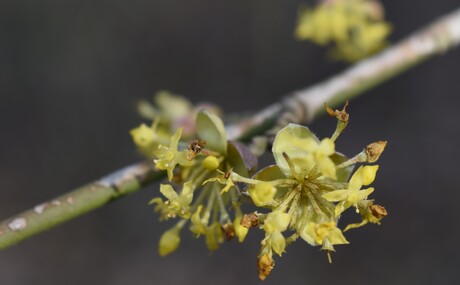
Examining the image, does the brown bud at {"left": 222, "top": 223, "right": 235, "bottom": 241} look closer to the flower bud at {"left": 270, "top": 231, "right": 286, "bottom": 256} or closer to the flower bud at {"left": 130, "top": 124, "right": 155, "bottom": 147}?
the flower bud at {"left": 270, "top": 231, "right": 286, "bottom": 256}

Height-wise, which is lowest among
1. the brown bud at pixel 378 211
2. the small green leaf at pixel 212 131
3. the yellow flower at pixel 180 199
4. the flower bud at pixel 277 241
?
the brown bud at pixel 378 211

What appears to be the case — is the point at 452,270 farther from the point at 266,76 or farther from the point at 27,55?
the point at 27,55

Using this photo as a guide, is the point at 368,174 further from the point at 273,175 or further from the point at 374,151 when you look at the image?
the point at 273,175

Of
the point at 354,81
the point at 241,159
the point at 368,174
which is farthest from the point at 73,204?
the point at 354,81

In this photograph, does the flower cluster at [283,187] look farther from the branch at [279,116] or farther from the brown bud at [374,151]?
the branch at [279,116]

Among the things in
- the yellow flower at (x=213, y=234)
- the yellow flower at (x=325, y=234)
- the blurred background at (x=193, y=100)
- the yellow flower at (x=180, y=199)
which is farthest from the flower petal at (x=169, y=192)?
the blurred background at (x=193, y=100)

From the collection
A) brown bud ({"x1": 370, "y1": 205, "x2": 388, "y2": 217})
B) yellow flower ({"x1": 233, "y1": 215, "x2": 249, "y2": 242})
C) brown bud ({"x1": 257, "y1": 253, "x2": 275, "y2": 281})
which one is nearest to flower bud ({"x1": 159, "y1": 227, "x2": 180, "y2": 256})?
yellow flower ({"x1": 233, "y1": 215, "x2": 249, "y2": 242})
